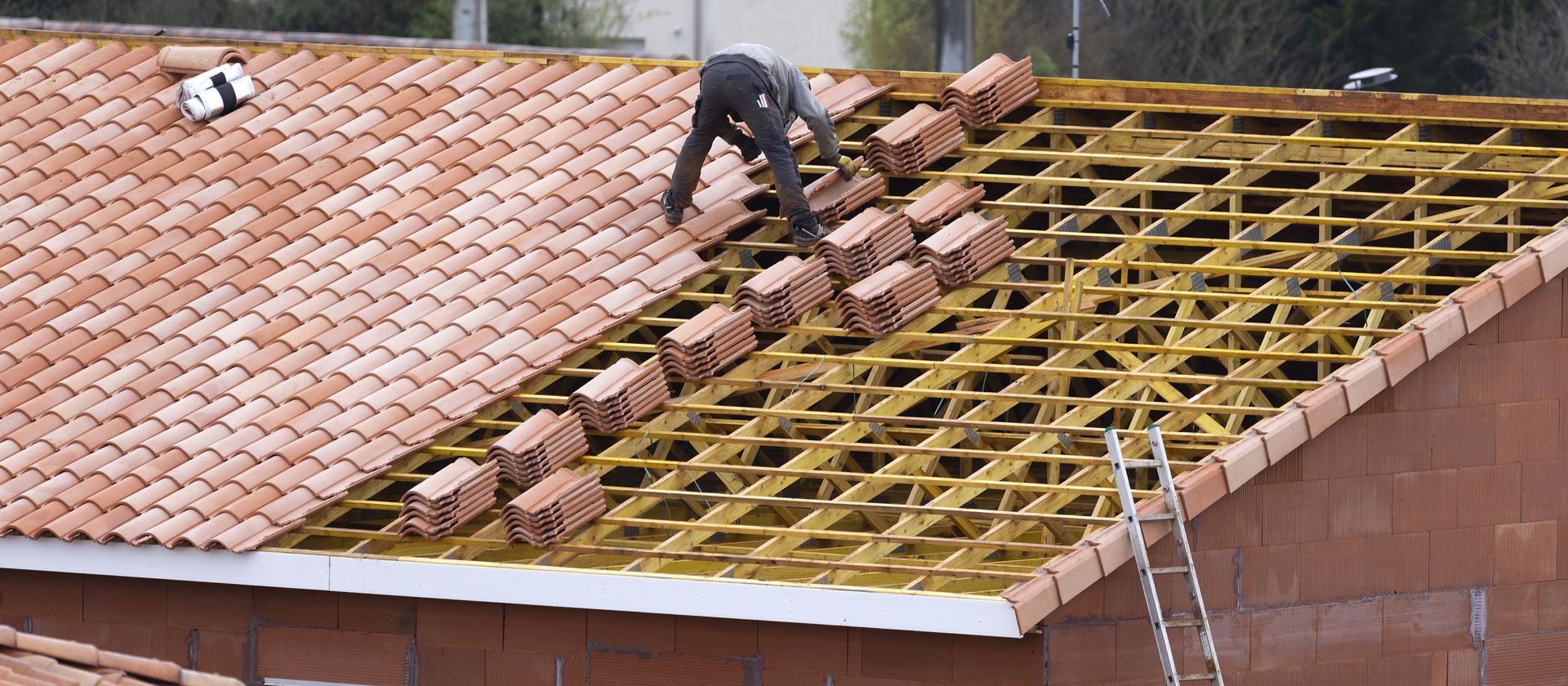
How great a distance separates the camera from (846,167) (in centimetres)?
1188

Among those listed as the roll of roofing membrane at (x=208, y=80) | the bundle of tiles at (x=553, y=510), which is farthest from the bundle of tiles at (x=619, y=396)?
the roll of roofing membrane at (x=208, y=80)

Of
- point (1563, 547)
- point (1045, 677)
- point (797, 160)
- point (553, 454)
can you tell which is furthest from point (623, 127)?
point (1563, 547)

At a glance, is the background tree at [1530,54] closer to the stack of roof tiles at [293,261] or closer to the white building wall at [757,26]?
the white building wall at [757,26]

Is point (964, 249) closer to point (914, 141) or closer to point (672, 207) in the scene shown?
point (914, 141)

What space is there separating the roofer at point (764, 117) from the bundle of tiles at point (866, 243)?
210 millimetres

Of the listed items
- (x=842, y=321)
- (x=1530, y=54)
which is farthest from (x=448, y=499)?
(x=1530, y=54)

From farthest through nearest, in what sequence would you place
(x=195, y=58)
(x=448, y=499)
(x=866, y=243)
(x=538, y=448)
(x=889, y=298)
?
1. (x=195, y=58)
2. (x=866, y=243)
3. (x=889, y=298)
4. (x=538, y=448)
5. (x=448, y=499)

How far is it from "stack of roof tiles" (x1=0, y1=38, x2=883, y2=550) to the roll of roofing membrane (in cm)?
24

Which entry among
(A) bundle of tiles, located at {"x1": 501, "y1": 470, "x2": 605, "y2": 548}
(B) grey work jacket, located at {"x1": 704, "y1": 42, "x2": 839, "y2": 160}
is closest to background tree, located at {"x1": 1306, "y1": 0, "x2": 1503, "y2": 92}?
(B) grey work jacket, located at {"x1": 704, "y1": 42, "x2": 839, "y2": 160}

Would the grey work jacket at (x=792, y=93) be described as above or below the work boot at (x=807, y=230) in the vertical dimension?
above

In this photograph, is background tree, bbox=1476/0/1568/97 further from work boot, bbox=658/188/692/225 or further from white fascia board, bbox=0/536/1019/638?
white fascia board, bbox=0/536/1019/638

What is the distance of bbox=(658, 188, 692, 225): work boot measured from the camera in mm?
11898

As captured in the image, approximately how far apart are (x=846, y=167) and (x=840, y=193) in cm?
24

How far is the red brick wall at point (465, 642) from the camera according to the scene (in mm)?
9594
